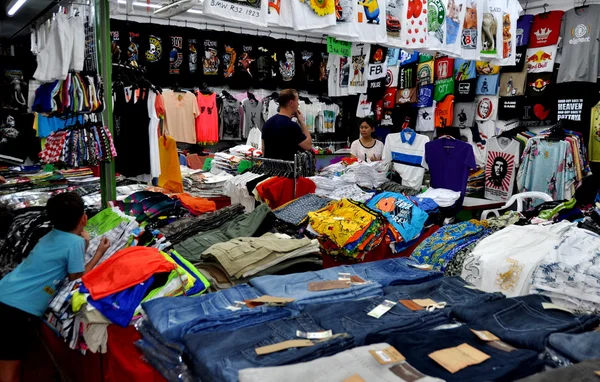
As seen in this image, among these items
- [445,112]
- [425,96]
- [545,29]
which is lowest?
[445,112]

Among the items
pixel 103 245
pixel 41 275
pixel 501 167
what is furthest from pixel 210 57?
pixel 41 275

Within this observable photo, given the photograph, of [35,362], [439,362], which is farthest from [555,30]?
[35,362]

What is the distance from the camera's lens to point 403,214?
3717 mm

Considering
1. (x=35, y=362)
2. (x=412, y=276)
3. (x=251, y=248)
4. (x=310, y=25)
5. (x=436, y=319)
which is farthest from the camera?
(x=310, y=25)

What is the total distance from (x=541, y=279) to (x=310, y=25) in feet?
8.67

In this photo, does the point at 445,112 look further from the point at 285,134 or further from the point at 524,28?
the point at 285,134

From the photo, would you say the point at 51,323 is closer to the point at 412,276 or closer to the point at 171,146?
the point at 412,276

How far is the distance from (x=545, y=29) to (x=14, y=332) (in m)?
6.99

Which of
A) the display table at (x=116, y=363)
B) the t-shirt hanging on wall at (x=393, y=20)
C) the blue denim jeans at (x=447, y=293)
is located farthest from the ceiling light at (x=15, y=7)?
the blue denim jeans at (x=447, y=293)

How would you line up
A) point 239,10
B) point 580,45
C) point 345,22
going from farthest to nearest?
point 580,45
point 345,22
point 239,10

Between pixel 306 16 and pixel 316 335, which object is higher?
pixel 306 16

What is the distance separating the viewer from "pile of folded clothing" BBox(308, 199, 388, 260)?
3398mm

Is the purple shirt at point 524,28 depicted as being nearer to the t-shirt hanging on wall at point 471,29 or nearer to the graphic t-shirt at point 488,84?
the graphic t-shirt at point 488,84

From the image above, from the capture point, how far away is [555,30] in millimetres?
6500
